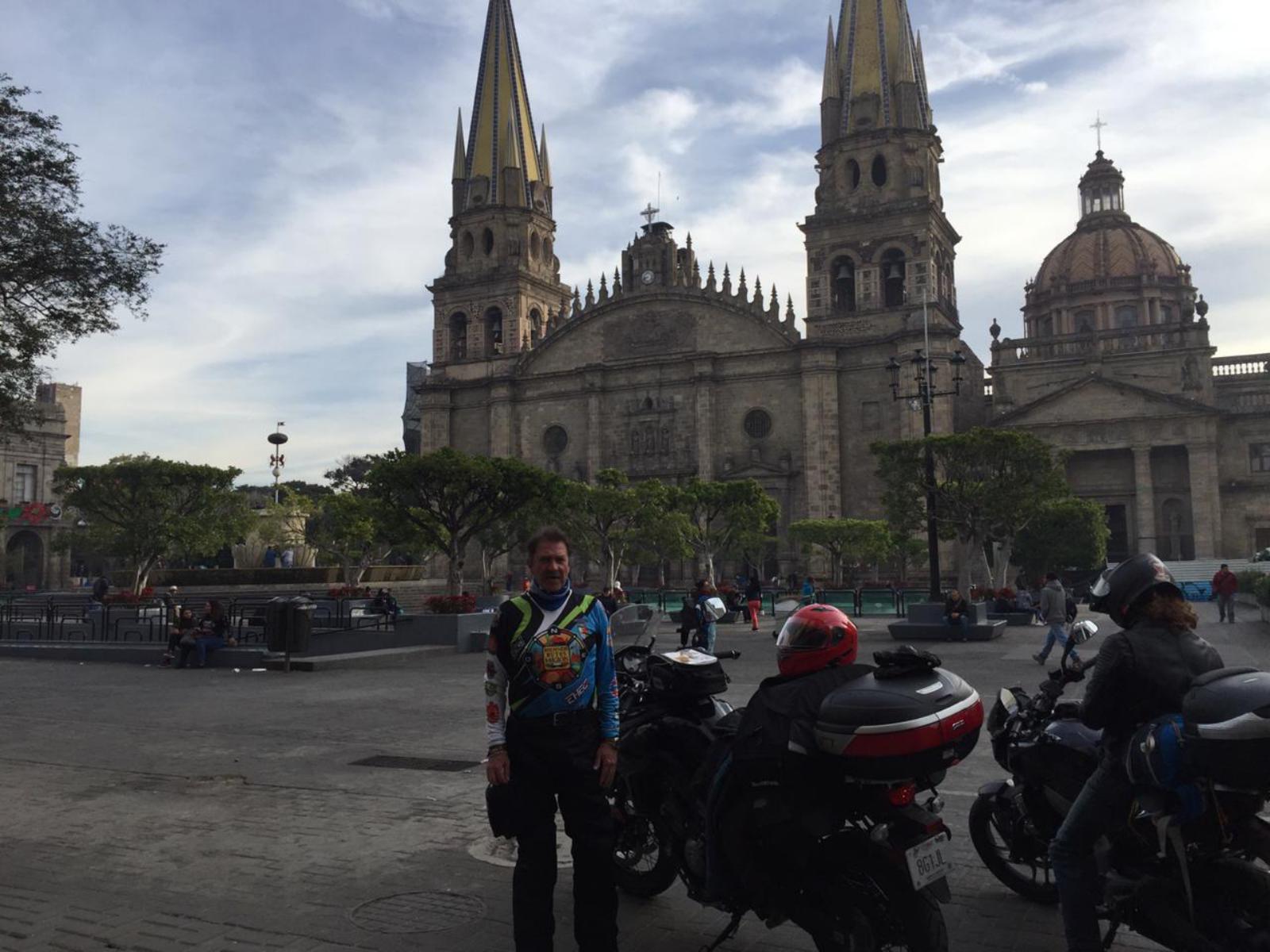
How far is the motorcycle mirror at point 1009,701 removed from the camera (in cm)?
532

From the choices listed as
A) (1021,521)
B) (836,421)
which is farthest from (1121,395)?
(1021,521)

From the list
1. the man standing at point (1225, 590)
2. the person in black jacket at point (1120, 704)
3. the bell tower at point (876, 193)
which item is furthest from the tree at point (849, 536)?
the person in black jacket at point (1120, 704)

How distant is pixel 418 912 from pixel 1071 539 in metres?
40.3

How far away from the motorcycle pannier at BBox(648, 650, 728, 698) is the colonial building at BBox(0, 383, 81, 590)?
61.7m

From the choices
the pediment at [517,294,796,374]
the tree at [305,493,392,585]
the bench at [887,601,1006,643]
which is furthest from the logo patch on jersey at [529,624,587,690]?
the pediment at [517,294,796,374]

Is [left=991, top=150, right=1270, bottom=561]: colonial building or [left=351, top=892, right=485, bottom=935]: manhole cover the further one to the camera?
[left=991, top=150, right=1270, bottom=561]: colonial building

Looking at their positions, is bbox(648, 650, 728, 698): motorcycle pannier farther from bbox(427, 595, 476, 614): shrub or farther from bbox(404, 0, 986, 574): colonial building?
bbox(404, 0, 986, 574): colonial building

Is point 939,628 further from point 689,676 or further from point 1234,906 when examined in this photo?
point 1234,906

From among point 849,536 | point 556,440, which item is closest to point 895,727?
point 849,536

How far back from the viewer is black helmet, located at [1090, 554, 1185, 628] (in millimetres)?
4109

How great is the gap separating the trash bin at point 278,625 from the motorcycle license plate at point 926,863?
589 inches

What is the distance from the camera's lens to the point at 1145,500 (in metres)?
45.8

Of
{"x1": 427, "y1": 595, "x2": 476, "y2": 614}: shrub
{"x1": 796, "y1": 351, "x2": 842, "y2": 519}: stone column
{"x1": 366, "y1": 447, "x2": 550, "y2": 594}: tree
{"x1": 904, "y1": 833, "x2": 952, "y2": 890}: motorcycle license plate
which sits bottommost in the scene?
{"x1": 904, "y1": 833, "x2": 952, "y2": 890}: motorcycle license plate

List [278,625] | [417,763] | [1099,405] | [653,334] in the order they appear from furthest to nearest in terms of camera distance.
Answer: [653,334], [1099,405], [278,625], [417,763]
